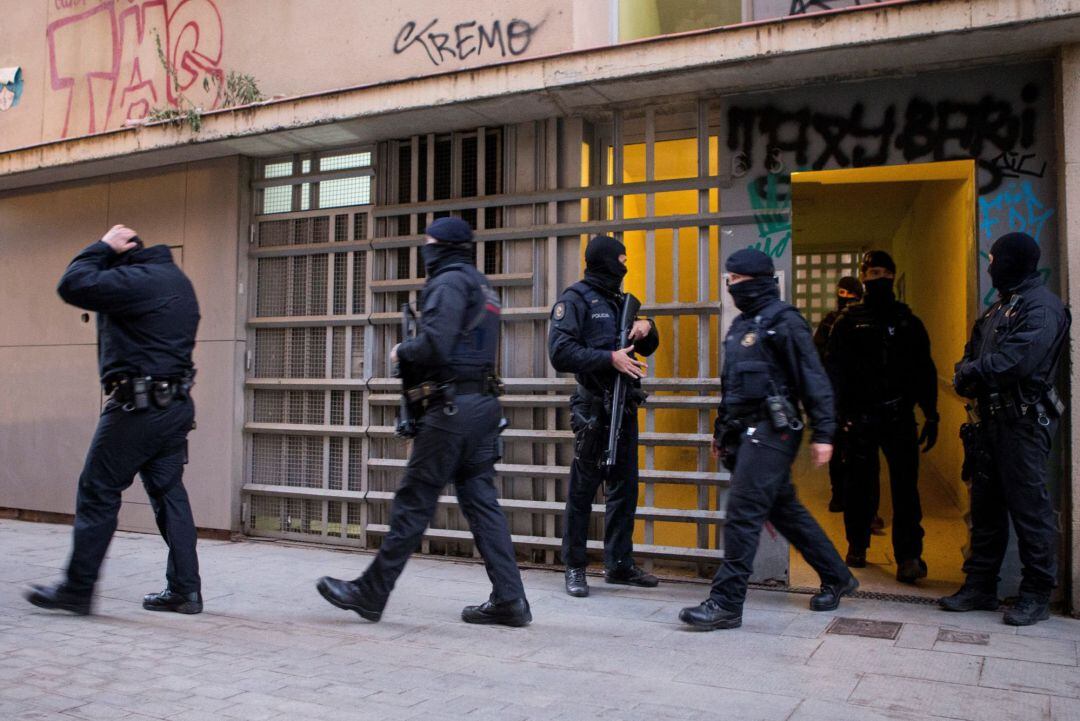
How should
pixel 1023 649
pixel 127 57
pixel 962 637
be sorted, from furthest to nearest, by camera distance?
pixel 127 57 < pixel 962 637 < pixel 1023 649

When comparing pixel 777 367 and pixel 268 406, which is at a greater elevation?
pixel 777 367

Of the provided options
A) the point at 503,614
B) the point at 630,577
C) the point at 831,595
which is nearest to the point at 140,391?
the point at 503,614

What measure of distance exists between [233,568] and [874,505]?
14.2ft

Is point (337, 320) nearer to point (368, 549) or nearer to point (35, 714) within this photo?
point (368, 549)

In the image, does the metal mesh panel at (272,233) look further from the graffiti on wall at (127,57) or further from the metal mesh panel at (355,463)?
the metal mesh panel at (355,463)

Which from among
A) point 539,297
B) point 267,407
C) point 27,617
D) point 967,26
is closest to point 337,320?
point 267,407

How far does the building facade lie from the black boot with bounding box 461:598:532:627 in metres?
1.49

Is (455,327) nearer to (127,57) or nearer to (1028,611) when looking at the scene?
(1028,611)

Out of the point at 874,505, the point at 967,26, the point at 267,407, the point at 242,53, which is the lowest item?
the point at 874,505

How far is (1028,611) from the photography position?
15.9ft

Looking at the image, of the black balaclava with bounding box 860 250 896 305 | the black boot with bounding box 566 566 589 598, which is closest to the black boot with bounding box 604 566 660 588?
the black boot with bounding box 566 566 589 598

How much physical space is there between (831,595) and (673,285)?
216 cm

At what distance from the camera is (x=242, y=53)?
7727mm

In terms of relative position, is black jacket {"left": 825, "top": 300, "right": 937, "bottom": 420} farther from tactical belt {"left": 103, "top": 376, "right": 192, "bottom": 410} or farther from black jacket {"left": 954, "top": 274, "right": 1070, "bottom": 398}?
tactical belt {"left": 103, "top": 376, "right": 192, "bottom": 410}
